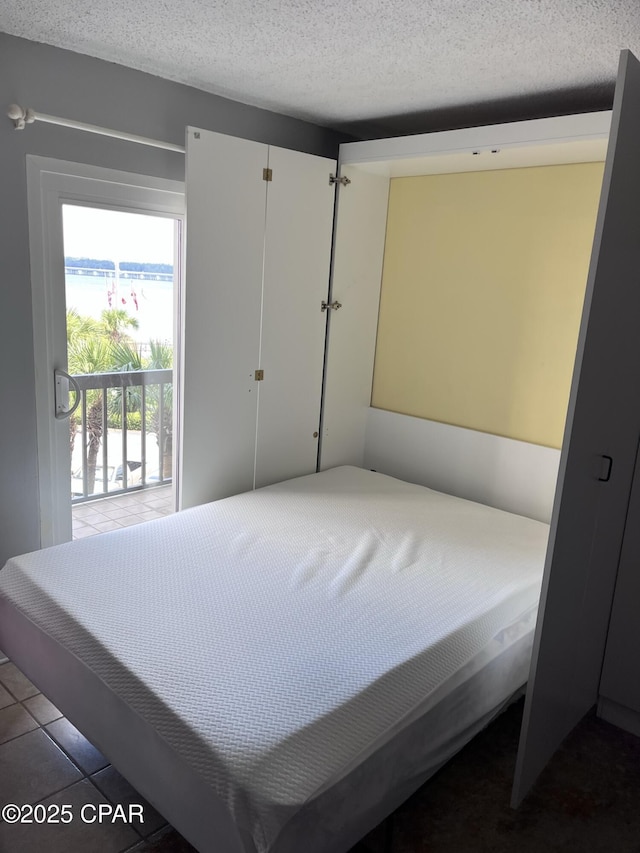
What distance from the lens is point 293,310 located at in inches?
128

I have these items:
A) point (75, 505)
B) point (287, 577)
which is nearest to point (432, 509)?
point (287, 577)

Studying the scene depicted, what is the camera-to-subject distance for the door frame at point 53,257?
2.46m

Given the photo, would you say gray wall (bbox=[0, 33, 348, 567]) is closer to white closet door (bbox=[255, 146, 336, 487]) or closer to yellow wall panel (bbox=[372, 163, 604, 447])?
white closet door (bbox=[255, 146, 336, 487])

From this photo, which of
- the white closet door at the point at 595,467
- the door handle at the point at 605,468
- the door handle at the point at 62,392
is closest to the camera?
the white closet door at the point at 595,467

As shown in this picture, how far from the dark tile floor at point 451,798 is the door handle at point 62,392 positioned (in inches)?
44.2

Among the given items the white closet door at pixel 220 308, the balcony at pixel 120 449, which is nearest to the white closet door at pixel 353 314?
the white closet door at pixel 220 308

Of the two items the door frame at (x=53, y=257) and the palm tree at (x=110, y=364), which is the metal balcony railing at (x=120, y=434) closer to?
the palm tree at (x=110, y=364)

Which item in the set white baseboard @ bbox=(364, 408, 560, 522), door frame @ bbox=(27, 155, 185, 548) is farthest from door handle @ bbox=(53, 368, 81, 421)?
white baseboard @ bbox=(364, 408, 560, 522)

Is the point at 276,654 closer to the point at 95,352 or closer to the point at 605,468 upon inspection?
the point at 605,468

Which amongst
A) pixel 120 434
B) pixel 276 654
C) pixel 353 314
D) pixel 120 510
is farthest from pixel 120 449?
pixel 276 654

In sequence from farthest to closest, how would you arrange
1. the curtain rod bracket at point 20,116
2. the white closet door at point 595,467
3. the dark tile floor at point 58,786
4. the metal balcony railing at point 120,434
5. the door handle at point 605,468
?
the metal balcony railing at point 120,434 → the curtain rod bracket at point 20,116 → the door handle at point 605,468 → the dark tile floor at point 58,786 → the white closet door at point 595,467

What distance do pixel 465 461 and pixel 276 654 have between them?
1835 millimetres

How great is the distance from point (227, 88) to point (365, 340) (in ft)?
4.84

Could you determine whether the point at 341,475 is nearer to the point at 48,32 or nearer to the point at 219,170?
the point at 219,170
